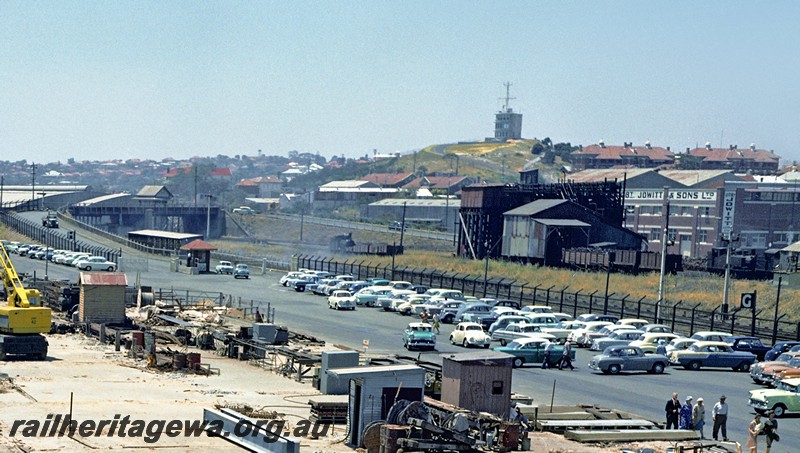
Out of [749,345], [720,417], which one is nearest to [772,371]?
[749,345]

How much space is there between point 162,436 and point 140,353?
61.9 ft

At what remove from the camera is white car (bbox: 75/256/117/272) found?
9625cm

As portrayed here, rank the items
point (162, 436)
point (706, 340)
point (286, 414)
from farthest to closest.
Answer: point (706, 340) < point (286, 414) < point (162, 436)

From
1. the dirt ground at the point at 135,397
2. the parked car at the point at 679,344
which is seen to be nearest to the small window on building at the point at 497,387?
the dirt ground at the point at 135,397

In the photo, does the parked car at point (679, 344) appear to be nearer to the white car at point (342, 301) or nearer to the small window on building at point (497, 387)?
the small window on building at point (497, 387)

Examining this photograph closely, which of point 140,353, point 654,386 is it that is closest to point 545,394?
point 654,386

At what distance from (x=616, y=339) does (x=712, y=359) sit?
19.0ft

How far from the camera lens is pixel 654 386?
46250 mm

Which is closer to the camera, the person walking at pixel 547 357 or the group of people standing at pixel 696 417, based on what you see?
the group of people standing at pixel 696 417

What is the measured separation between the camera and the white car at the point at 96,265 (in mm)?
96250

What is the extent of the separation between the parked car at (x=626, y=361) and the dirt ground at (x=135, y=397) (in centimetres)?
1273

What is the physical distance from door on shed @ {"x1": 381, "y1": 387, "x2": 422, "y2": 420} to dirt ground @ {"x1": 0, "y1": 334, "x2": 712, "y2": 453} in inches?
63.7

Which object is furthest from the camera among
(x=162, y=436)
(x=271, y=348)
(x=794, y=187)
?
(x=794, y=187)

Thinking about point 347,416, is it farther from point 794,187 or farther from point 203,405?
point 794,187
